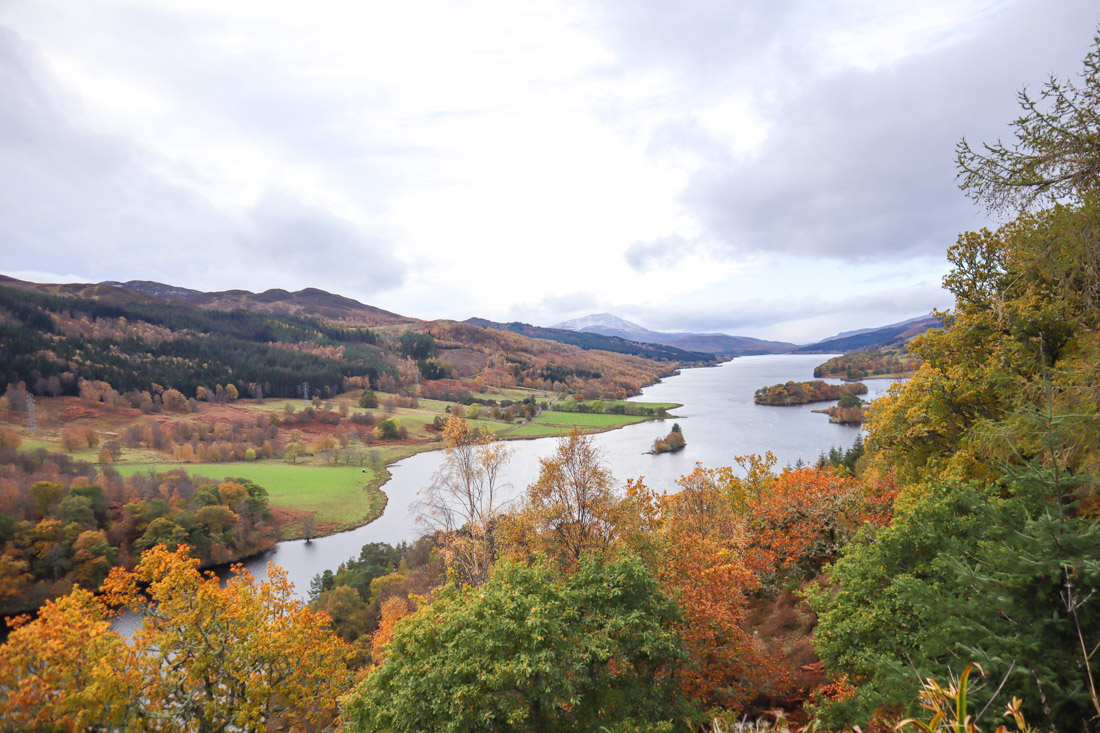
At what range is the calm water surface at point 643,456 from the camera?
1645 inches

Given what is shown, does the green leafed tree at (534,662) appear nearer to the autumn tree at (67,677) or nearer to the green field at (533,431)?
the autumn tree at (67,677)

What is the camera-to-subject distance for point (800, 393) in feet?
334

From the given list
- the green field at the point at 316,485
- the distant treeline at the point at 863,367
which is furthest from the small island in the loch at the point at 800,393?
the green field at the point at 316,485

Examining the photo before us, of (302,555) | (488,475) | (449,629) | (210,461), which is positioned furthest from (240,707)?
(210,461)

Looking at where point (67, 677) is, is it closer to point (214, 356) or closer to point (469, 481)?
point (469, 481)

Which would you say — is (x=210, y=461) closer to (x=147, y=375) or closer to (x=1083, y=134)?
(x=147, y=375)

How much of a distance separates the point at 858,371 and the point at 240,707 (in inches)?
6195

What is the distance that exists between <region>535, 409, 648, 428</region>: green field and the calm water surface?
14.3 feet

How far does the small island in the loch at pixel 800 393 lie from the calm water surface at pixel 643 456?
392cm

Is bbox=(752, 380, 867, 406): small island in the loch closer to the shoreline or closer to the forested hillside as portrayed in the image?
the shoreline

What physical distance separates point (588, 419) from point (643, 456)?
3413 cm

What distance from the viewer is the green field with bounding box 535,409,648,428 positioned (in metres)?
85.9

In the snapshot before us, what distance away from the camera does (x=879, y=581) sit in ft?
32.5

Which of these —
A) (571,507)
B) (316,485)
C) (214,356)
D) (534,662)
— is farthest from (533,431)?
(214,356)
